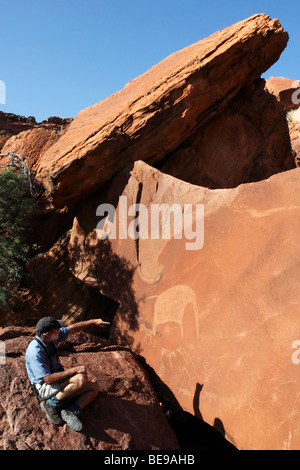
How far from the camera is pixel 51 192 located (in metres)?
6.78

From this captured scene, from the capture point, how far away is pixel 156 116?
6.55 meters

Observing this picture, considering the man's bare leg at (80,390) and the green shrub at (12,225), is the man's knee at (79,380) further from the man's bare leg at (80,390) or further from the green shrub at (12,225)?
the green shrub at (12,225)

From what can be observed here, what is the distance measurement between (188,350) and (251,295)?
3.50 feet

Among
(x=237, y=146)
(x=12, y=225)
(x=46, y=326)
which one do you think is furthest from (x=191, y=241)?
(x=237, y=146)

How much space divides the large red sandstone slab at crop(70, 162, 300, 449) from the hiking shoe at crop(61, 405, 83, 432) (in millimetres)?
1582

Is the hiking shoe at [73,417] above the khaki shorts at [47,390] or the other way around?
the other way around

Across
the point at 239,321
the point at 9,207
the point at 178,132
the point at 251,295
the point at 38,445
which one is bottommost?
the point at 38,445

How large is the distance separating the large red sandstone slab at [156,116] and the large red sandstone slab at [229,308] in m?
1.00

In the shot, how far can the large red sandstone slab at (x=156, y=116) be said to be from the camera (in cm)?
652

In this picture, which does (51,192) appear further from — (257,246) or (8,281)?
(257,246)

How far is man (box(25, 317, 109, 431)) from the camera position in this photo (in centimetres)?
363

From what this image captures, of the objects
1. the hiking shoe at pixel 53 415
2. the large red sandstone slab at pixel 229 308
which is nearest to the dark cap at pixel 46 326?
the hiking shoe at pixel 53 415

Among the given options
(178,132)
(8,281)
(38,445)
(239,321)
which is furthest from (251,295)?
(8,281)

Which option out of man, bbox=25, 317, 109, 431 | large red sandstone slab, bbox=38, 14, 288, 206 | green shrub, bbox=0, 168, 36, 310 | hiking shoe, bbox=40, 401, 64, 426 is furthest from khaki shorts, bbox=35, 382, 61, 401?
large red sandstone slab, bbox=38, 14, 288, 206
